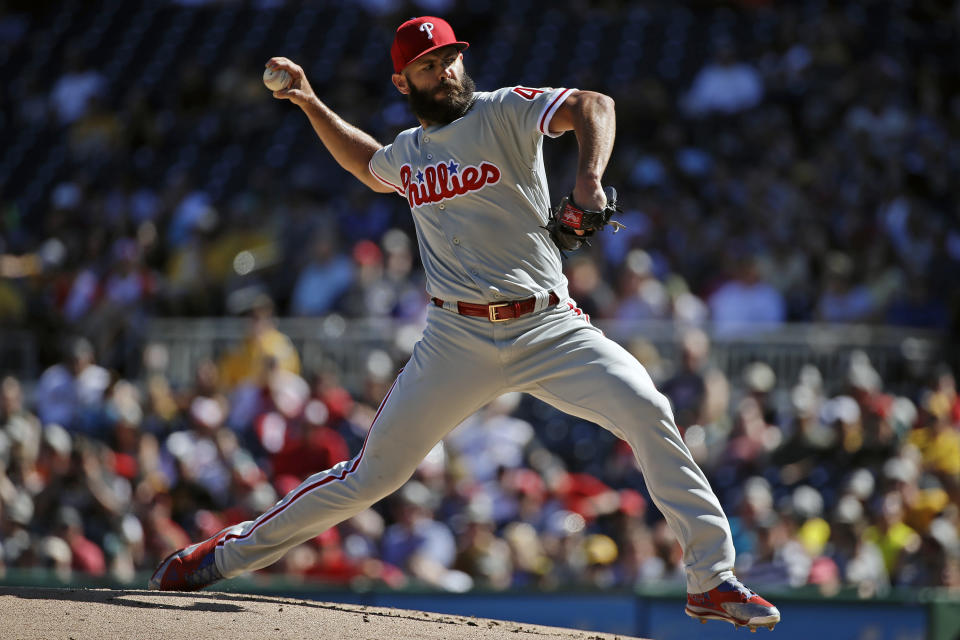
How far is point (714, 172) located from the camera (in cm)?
1143

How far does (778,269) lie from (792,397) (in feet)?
5.04

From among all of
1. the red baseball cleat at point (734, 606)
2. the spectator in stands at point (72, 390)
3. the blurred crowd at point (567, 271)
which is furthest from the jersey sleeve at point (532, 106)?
the spectator in stands at point (72, 390)

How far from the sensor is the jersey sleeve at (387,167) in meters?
4.54

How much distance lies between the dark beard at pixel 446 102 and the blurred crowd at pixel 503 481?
3.72m

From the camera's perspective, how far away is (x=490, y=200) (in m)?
4.21

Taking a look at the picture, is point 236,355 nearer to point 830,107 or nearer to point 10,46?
point 830,107

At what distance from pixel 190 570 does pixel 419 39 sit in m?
2.08

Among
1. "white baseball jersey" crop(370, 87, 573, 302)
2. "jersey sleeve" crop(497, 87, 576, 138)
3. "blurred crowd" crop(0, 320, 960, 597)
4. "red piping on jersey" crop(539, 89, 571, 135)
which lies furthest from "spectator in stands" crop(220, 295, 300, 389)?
"red piping on jersey" crop(539, 89, 571, 135)

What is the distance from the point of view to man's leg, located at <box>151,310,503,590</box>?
426 cm

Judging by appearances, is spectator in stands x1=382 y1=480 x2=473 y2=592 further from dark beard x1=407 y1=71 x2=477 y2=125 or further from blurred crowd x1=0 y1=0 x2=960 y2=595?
dark beard x1=407 y1=71 x2=477 y2=125

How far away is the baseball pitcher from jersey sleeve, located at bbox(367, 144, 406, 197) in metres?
0.09

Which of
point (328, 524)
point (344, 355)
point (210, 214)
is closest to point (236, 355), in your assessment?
point (344, 355)

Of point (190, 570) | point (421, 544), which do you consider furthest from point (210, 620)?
point (421, 544)

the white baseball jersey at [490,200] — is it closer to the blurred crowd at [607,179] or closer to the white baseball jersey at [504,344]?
the white baseball jersey at [504,344]
